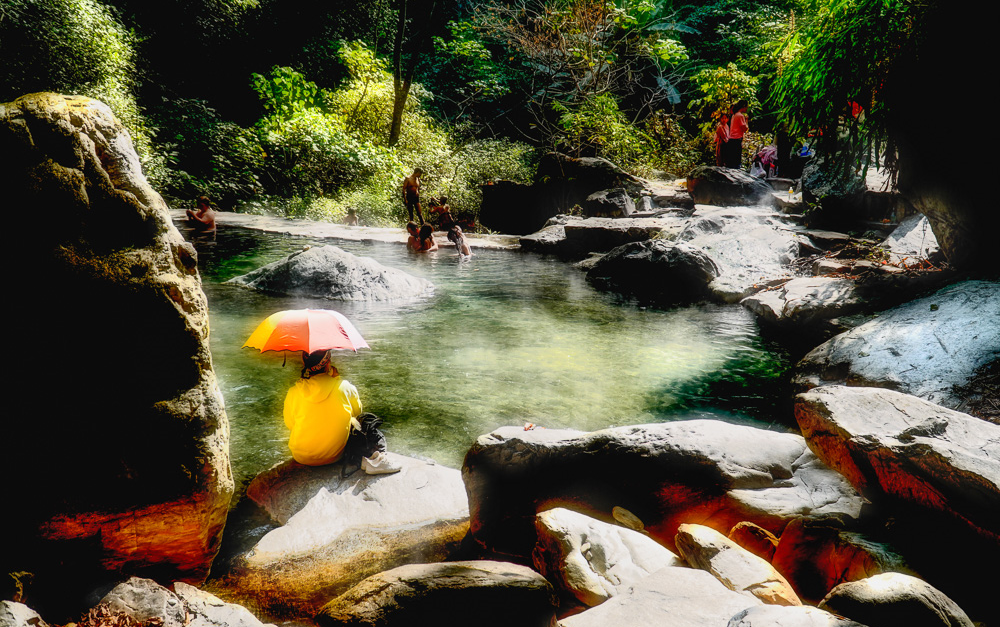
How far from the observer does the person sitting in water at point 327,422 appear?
3.57 metres

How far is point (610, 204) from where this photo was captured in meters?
16.1

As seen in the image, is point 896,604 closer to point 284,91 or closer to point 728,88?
point 728,88

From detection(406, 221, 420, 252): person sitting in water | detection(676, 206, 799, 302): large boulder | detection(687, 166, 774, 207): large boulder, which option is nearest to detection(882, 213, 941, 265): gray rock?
detection(676, 206, 799, 302): large boulder

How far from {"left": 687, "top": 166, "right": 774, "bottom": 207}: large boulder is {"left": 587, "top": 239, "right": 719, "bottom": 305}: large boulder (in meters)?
5.51

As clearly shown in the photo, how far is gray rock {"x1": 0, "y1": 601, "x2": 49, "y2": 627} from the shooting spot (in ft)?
5.80

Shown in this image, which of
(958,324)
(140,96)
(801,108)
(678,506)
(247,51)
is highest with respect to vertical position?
(247,51)

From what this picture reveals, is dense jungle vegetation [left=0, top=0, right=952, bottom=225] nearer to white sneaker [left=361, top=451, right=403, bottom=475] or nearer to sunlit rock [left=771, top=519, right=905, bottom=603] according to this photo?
sunlit rock [left=771, top=519, right=905, bottom=603]

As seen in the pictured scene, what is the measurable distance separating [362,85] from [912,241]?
18.4 meters

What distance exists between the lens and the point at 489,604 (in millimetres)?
2406

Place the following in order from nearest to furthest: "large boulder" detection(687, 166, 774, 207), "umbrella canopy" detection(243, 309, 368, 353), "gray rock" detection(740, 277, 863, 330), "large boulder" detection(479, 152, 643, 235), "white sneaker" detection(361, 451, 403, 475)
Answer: "umbrella canopy" detection(243, 309, 368, 353)
"white sneaker" detection(361, 451, 403, 475)
"gray rock" detection(740, 277, 863, 330)
"large boulder" detection(687, 166, 774, 207)
"large boulder" detection(479, 152, 643, 235)

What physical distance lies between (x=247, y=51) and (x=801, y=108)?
2079cm

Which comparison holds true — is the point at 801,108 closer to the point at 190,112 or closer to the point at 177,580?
the point at 177,580

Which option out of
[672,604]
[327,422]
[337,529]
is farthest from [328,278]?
[672,604]

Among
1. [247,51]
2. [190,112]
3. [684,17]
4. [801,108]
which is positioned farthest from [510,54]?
[801,108]
